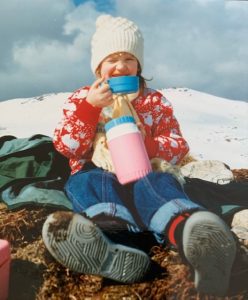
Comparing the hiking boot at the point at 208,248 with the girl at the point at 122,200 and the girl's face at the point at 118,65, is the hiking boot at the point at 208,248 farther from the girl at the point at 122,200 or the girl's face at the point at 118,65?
the girl's face at the point at 118,65

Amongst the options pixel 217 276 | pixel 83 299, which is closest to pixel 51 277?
pixel 83 299

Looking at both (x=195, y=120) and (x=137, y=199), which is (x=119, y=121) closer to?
(x=137, y=199)

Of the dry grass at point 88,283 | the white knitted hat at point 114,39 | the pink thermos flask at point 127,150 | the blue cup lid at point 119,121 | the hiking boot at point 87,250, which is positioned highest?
the white knitted hat at point 114,39

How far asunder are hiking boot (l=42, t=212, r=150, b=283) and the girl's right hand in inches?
11.3

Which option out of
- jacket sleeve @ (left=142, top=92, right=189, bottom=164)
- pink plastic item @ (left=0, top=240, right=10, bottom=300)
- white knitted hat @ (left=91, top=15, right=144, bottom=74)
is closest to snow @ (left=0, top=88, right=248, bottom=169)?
jacket sleeve @ (left=142, top=92, right=189, bottom=164)

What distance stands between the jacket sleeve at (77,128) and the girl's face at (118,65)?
7 cm

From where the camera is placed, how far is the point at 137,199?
3.71ft

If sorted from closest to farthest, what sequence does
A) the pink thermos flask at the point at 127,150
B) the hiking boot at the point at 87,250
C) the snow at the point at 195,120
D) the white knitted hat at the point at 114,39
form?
the hiking boot at the point at 87,250 → the pink thermos flask at the point at 127,150 → the white knitted hat at the point at 114,39 → the snow at the point at 195,120

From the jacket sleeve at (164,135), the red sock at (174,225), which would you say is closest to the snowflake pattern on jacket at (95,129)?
the jacket sleeve at (164,135)

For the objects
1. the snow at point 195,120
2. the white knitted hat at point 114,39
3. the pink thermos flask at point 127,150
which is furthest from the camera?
the snow at point 195,120

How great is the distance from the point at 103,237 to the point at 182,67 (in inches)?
24.0

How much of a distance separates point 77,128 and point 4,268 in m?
0.36

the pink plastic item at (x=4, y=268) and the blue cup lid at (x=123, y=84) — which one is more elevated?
the blue cup lid at (x=123, y=84)

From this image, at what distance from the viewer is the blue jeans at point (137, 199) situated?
1.08 meters
